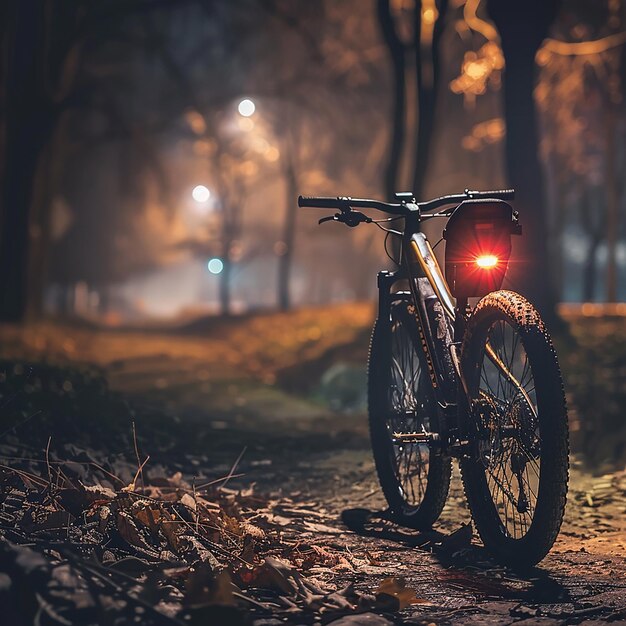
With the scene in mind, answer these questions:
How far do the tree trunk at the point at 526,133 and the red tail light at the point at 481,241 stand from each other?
9804mm

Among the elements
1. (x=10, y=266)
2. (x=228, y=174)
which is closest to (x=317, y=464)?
(x=10, y=266)

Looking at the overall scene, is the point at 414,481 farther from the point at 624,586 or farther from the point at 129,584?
the point at 129,584

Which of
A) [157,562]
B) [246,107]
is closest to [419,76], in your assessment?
[157,562]

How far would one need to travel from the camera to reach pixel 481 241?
4.74 meters

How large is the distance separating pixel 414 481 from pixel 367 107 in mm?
23502

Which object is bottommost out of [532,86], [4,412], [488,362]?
[4,412]

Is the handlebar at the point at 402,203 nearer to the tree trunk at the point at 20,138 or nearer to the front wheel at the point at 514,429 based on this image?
the front wheel at the point at 514,429

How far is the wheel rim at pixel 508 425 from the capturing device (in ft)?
14.4

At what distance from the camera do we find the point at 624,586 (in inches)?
171

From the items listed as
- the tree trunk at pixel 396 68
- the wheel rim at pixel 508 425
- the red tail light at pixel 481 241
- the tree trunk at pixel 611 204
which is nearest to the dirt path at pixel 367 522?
the wheel rim at pixel 508 425

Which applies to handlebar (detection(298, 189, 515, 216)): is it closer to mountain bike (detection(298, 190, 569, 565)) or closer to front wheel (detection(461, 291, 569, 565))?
mountain bike (detection(298, 190, 569, 565))

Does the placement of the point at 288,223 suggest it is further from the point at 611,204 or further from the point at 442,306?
the point at 442,306

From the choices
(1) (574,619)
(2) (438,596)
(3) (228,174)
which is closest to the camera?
(1) (574,619)

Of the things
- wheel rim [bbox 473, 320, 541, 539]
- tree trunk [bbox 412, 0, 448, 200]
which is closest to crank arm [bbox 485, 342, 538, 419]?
wheel rim [bbox 473, 320, 541, 539]
